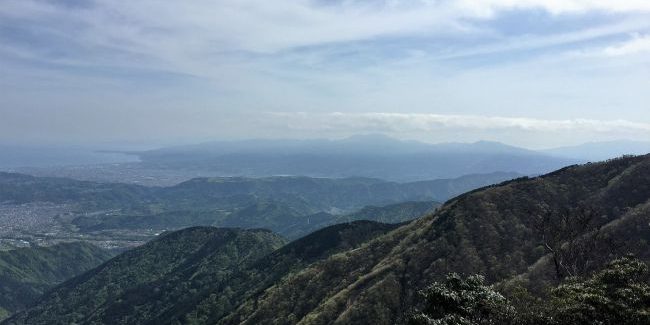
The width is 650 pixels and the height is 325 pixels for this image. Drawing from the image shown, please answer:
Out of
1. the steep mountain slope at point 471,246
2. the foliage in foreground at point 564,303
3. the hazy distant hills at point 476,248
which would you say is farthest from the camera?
the steep mountain slope at point 471,246

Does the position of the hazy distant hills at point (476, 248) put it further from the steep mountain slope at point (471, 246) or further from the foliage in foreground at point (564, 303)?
the foliage in foreground at point (564, 303)

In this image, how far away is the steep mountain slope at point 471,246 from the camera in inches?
4847

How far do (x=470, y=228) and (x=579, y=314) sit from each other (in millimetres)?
102178

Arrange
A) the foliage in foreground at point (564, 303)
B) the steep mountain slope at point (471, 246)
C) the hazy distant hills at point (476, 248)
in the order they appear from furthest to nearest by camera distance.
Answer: the steep mountain slope at point (471, 246)
the hazy distant hills at point (476, 248)
the foliage in foreground at point (564, 303)

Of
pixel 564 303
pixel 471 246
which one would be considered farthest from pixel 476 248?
pixel 564 303

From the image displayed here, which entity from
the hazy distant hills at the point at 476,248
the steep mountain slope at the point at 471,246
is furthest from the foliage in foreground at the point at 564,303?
the steep mountain slope at the point at 471,246

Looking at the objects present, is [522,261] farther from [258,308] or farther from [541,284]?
[258,308]

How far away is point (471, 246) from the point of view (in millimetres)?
139500

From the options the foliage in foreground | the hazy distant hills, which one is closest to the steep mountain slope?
the hazy distant hills

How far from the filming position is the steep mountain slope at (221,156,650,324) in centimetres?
12312

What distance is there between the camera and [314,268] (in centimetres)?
17000

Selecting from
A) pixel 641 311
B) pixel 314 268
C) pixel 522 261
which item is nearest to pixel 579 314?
pixel 641 311

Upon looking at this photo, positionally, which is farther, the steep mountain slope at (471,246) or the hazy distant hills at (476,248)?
the steep mountain slope at (471,246)

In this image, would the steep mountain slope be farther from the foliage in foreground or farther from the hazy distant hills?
the foliage in foreground
